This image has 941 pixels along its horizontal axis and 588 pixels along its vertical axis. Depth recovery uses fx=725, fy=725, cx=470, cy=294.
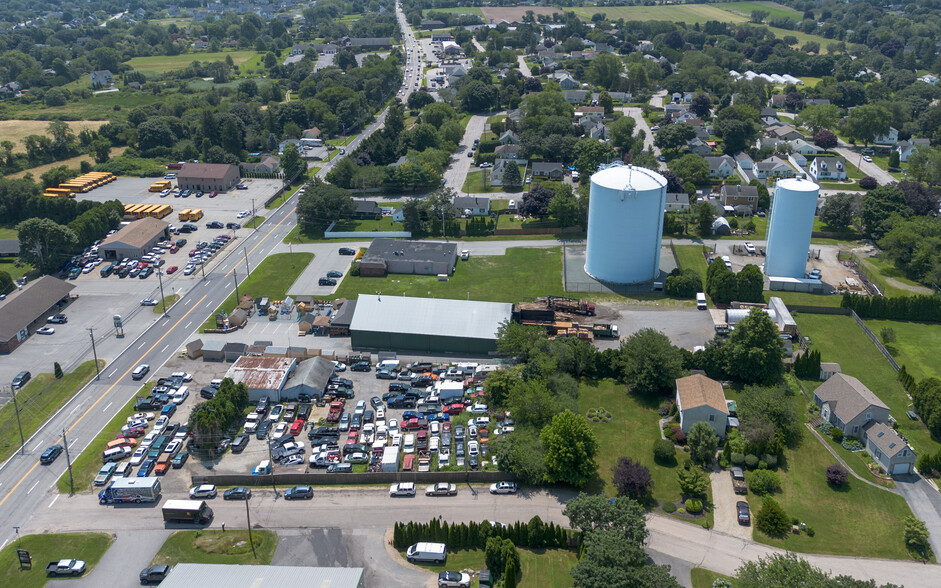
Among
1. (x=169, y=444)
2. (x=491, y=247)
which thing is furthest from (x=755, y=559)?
(x=491, y=247)

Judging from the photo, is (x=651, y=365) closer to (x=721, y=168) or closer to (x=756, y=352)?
(x=756, y=352)

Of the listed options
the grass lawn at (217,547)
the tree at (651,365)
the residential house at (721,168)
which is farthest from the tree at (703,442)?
the residential house at (721,168)

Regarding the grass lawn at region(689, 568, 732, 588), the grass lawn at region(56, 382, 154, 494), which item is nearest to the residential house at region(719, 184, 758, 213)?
the grass lawn at region(689, 568, 732, 588)

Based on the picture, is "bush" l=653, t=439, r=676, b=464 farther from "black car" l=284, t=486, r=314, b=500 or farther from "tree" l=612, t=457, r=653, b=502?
"black car" l=284, t=486, r=314, b=500

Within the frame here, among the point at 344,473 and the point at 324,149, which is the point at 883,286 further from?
the point at 324,149

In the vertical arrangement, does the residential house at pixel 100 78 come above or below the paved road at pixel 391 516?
above

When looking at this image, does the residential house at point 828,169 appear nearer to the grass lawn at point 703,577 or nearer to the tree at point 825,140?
the tree at point 825,140

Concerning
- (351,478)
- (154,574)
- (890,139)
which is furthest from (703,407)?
(890,139)
